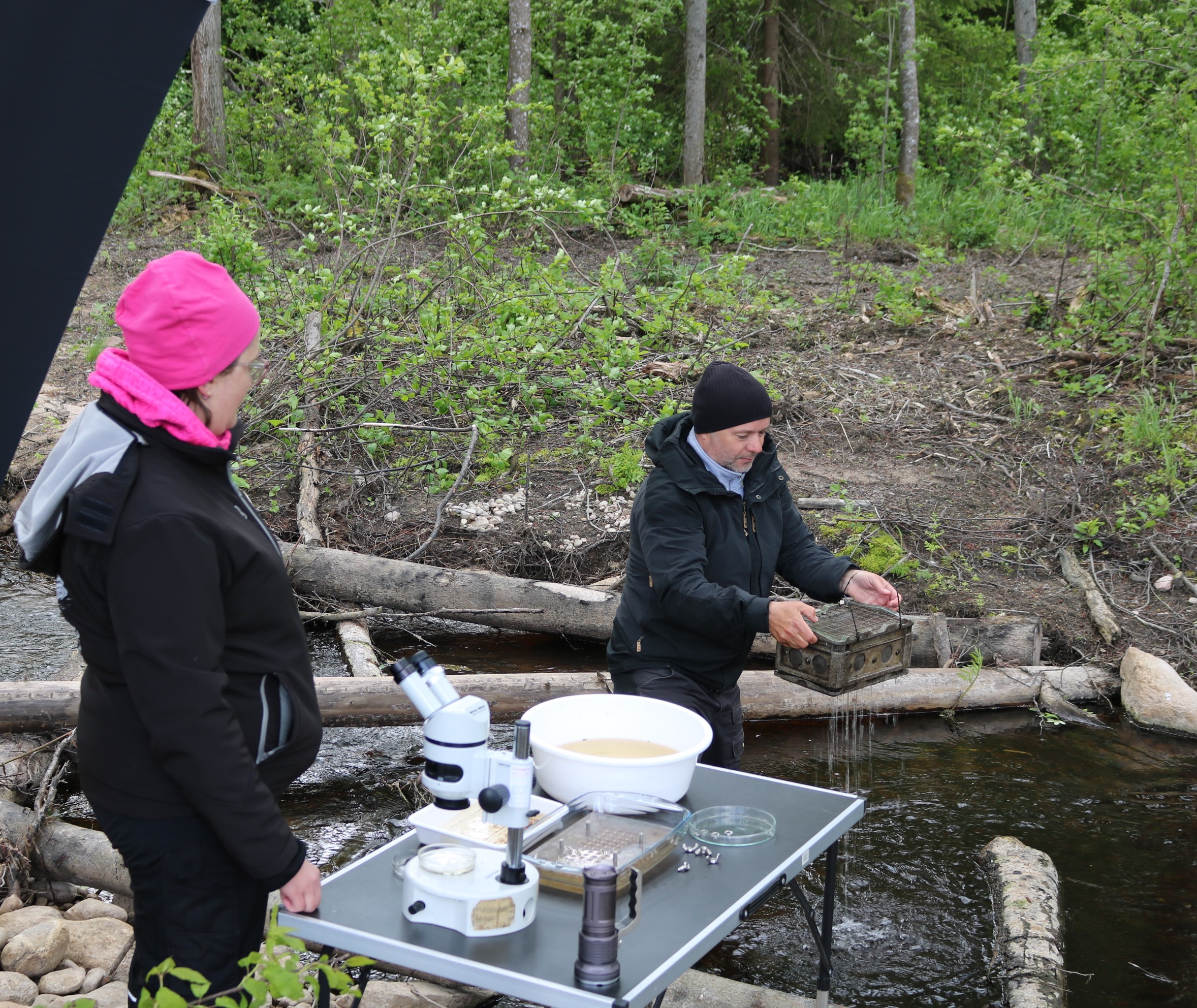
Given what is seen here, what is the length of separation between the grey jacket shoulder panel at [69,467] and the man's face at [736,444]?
2047 mm

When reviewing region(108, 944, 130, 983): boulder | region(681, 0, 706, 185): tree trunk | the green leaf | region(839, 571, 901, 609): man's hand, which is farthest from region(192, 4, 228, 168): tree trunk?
the green leaf

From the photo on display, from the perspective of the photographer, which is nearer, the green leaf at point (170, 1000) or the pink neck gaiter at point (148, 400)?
the green leaf at point (170, 1000)

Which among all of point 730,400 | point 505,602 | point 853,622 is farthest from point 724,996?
point 505,602

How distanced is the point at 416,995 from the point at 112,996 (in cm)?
93

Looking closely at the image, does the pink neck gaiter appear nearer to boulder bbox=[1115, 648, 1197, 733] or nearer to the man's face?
the man's face

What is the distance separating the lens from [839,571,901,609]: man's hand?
394cm

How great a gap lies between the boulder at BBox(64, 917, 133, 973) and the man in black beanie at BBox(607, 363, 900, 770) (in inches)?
73.2

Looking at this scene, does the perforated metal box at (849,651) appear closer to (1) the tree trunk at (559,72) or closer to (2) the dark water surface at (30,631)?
(2) the dark water surface at (30,631)

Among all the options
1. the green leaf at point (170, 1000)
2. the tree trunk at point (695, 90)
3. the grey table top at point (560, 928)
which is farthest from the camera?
the tree trunk at point (695, 90)

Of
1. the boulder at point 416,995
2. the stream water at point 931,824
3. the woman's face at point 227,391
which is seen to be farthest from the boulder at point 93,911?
the woman's face at point 227,391

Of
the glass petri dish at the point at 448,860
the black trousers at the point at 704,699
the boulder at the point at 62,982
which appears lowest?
the boulder at the point at 62,982

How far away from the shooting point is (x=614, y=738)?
3.12 meters

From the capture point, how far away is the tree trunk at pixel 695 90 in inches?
645

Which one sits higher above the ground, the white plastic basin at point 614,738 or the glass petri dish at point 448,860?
the white plastic basin at point 614,738
